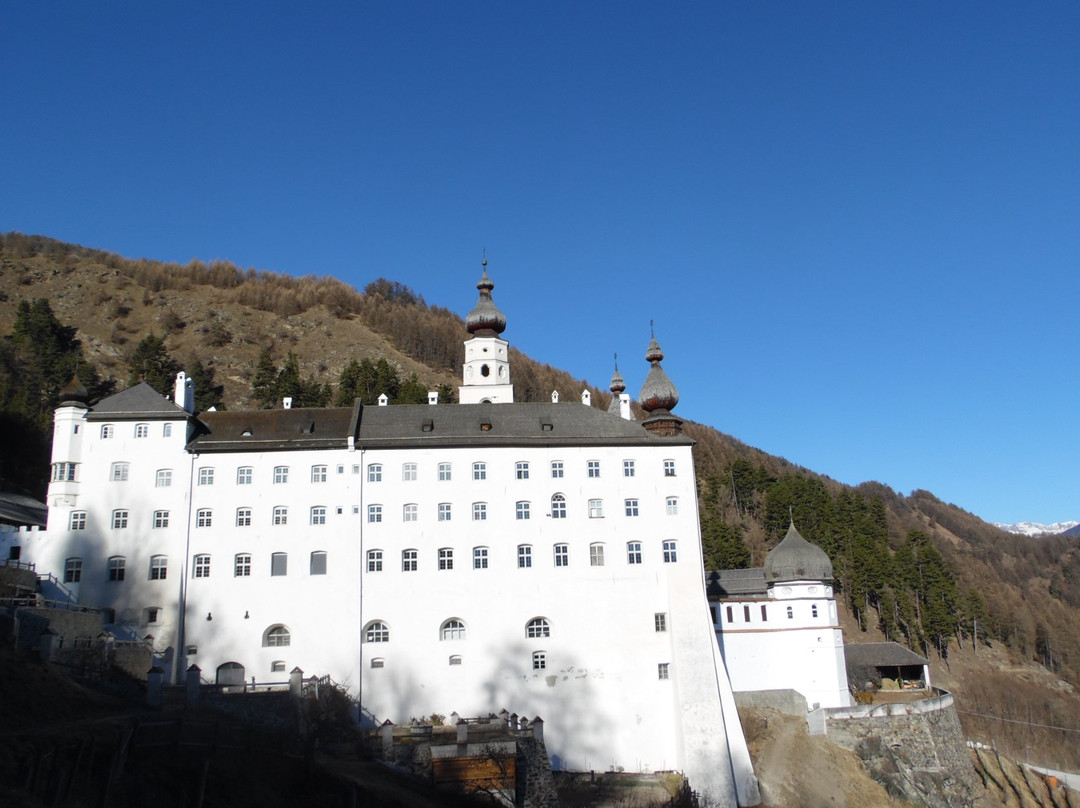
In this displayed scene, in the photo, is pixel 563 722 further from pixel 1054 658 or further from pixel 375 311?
pixel 375 311

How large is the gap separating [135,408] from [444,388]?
3013 centimetres

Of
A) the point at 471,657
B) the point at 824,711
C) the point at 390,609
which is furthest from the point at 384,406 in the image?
the point at 824,711

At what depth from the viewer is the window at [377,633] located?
105 ft

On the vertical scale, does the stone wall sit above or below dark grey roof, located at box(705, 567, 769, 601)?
below

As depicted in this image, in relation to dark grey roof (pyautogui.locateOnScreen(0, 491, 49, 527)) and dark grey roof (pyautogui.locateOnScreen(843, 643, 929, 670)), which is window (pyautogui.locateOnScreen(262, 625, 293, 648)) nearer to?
dark grey roof (pyautogui.locateOnScreen(0, 491, 49, 527))

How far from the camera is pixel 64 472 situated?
3319 centimetres

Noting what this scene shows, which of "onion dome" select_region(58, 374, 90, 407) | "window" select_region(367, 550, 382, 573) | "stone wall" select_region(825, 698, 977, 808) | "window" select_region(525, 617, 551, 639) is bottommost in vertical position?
"stone wall" select_region(825, 698, 977, 808)

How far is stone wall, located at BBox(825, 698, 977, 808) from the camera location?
34.5 meters

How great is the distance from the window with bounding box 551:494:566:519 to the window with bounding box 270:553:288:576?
1007 centimetres

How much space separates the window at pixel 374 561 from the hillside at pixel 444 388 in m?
23.0

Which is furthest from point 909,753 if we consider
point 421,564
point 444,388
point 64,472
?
point 444,388

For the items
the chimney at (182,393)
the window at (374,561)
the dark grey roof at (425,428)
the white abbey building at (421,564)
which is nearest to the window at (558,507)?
the white abbey building at (421,564)

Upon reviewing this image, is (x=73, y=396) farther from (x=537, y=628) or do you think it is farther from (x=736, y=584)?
(x=736, y=584)

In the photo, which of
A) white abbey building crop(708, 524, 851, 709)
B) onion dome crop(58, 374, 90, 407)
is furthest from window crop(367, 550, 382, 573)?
white abbey building crop(708, 524, 851, 709)
